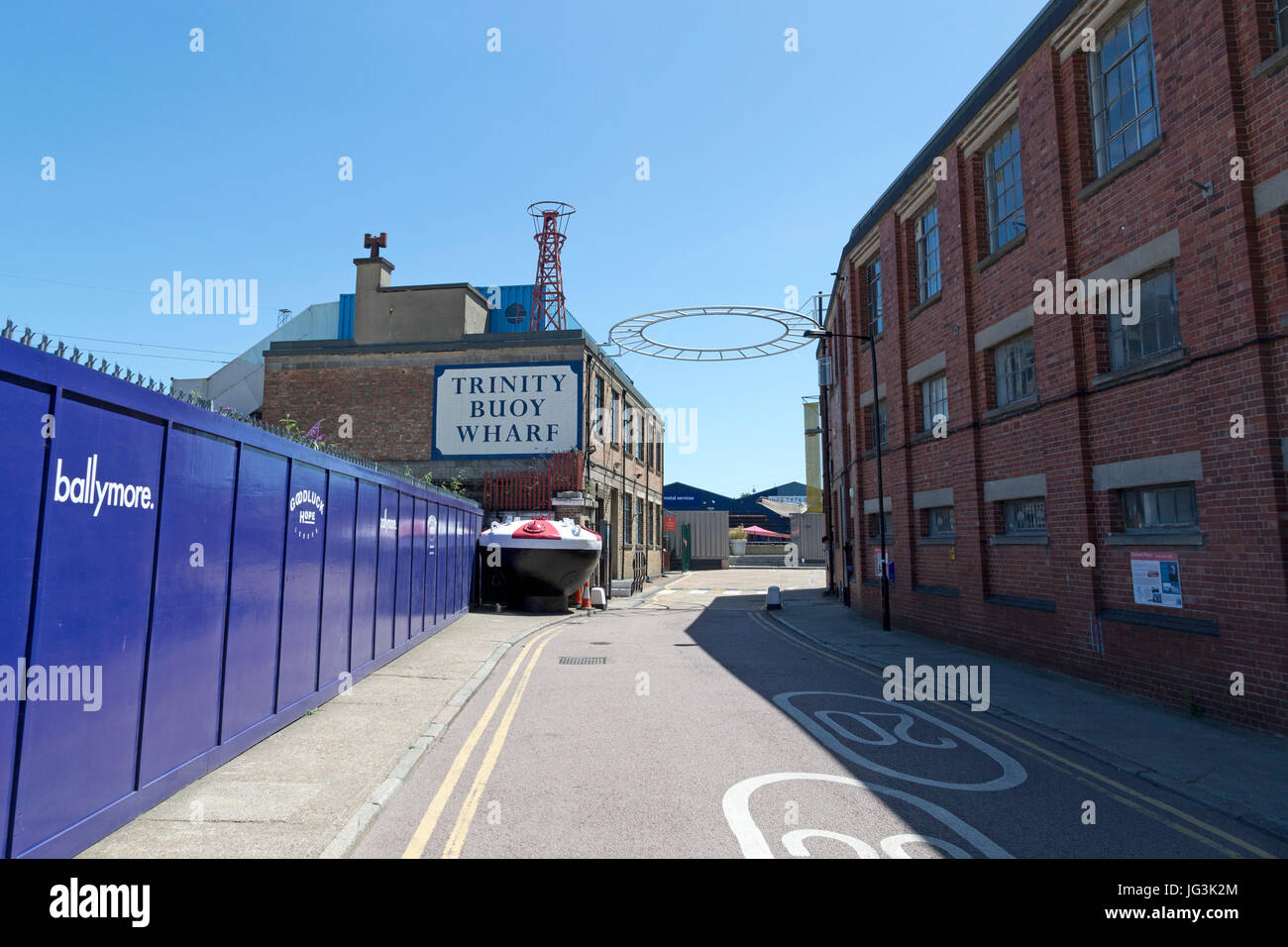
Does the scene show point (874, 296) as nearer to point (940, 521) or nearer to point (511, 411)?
point (940, 521)

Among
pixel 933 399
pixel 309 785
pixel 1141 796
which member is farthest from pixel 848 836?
pixel 933 399

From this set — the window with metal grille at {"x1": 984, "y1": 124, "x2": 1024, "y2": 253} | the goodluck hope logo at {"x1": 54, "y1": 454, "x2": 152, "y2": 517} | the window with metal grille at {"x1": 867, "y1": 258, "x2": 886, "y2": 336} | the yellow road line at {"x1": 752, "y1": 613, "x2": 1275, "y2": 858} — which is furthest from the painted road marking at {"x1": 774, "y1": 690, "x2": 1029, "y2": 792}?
Result: the window with metal grille at {"x1": 867, "y1": 258, "x2": 886, "y2": 336}

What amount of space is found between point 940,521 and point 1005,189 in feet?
22.0

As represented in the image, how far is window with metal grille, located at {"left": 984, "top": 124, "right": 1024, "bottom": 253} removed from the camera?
13008mm

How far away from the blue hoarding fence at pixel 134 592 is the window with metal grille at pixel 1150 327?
34.3 feet

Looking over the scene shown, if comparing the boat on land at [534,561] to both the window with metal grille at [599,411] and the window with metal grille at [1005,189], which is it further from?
the window with metal grille at [1005,189]

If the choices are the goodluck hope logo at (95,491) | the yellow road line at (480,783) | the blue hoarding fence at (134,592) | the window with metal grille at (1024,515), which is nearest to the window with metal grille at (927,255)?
the window with metal grille at (1024,515)

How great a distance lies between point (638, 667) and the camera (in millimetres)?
12453

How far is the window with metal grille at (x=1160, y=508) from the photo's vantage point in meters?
9.20

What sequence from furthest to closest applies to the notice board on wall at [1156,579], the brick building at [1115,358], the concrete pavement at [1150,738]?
the notice board on wall at [1156,579] → the brick building at [1115,358] → the concrete pavement at [1150,738]

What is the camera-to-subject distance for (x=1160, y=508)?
9672 mm

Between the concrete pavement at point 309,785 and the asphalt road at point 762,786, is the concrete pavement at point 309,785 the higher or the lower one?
the higher one

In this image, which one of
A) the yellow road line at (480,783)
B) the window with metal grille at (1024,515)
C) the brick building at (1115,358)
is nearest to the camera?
the yellow road line at (480,783)

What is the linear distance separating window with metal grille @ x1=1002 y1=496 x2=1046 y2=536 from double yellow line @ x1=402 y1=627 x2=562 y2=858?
28.3ft
